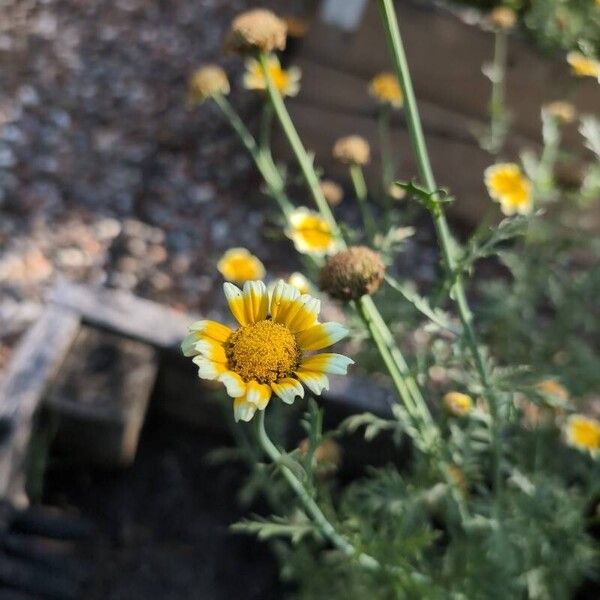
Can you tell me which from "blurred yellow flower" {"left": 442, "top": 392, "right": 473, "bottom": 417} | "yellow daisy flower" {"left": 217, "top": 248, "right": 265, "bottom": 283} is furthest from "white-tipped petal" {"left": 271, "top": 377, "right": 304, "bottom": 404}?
"yellow daisy flower" {"left": 217, "top": 248, "right": 265, "bottom": 283}

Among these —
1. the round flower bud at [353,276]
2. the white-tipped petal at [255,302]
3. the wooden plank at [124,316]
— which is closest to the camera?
the white-tipped petal at [255,302]


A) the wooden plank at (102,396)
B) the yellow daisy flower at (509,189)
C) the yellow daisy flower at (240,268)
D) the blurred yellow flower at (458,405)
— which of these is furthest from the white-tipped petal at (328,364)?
the wooden plank at (102,396)

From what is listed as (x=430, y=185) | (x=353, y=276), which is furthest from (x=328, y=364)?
(x=430, y=185)

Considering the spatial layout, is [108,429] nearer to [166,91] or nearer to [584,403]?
[584,403]

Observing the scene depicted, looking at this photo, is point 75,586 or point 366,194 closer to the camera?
point 75,586

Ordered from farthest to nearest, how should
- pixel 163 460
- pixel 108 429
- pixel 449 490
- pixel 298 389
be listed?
pixel 163 460 → pixel 108 429 → pixel 449 490 → pixel 298 389

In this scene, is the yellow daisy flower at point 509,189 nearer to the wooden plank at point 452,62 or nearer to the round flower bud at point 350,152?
the round flower bud at point 350,152

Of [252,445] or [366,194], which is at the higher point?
[366,194]

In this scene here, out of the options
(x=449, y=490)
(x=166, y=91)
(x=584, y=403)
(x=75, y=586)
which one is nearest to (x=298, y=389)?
(x=449, y=490)

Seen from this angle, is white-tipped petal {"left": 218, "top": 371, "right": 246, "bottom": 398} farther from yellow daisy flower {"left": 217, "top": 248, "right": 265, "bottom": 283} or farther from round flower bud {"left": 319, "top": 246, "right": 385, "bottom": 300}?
yellow daisy flower {"left": 217, "top": 248, "right": 265, "bottom": 283}
